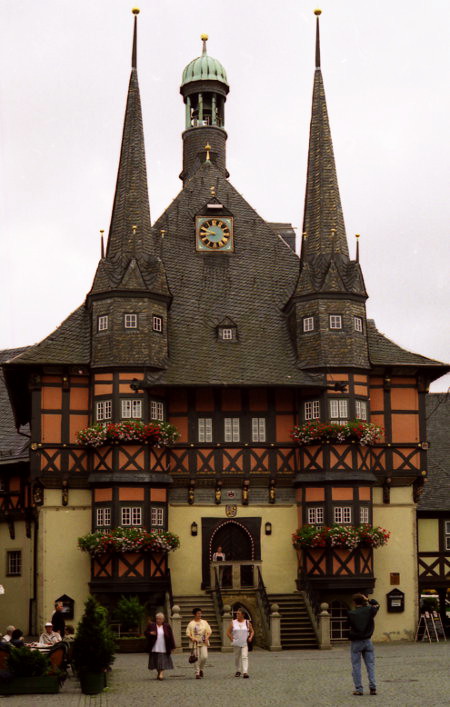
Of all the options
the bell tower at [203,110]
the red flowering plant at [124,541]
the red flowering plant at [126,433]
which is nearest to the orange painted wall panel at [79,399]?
the red flowering plant at [126,433]

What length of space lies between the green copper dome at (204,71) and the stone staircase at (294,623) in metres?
24.6

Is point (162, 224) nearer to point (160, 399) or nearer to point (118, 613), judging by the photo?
point (160, 399)

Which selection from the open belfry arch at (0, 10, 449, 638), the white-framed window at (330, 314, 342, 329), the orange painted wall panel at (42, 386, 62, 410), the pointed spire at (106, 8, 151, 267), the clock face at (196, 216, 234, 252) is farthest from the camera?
the clock face at (196, 216, 234, 252)

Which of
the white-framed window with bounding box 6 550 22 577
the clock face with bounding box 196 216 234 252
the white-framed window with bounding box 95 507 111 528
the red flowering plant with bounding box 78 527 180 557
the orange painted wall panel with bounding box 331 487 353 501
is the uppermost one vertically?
the clock face with bounding box 196 216 234 252

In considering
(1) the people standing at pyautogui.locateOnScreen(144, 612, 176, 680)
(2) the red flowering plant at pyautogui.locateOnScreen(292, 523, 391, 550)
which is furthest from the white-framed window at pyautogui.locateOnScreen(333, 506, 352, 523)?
(1) the people standing at pyautogui.locateOnScreen(144, 612, 176, 680)

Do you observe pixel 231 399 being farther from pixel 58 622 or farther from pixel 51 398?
pixel 58 622

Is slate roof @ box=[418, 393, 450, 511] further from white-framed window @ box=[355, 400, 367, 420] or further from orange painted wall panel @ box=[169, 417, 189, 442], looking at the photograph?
orange painted wall panel @ box=[169, 417, 189, 442]

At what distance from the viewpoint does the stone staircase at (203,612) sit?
131ft

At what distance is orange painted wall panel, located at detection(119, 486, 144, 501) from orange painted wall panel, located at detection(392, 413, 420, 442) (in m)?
9.47

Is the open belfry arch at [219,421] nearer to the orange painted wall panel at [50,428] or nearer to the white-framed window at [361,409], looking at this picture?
the orange painted wall panel at [50,428]

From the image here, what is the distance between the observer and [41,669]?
85.1ft

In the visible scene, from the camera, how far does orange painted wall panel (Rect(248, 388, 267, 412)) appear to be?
149 ft

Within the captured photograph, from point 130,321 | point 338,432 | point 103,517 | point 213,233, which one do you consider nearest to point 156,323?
point 130,321

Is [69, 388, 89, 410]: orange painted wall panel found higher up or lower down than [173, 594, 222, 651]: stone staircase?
higher up
